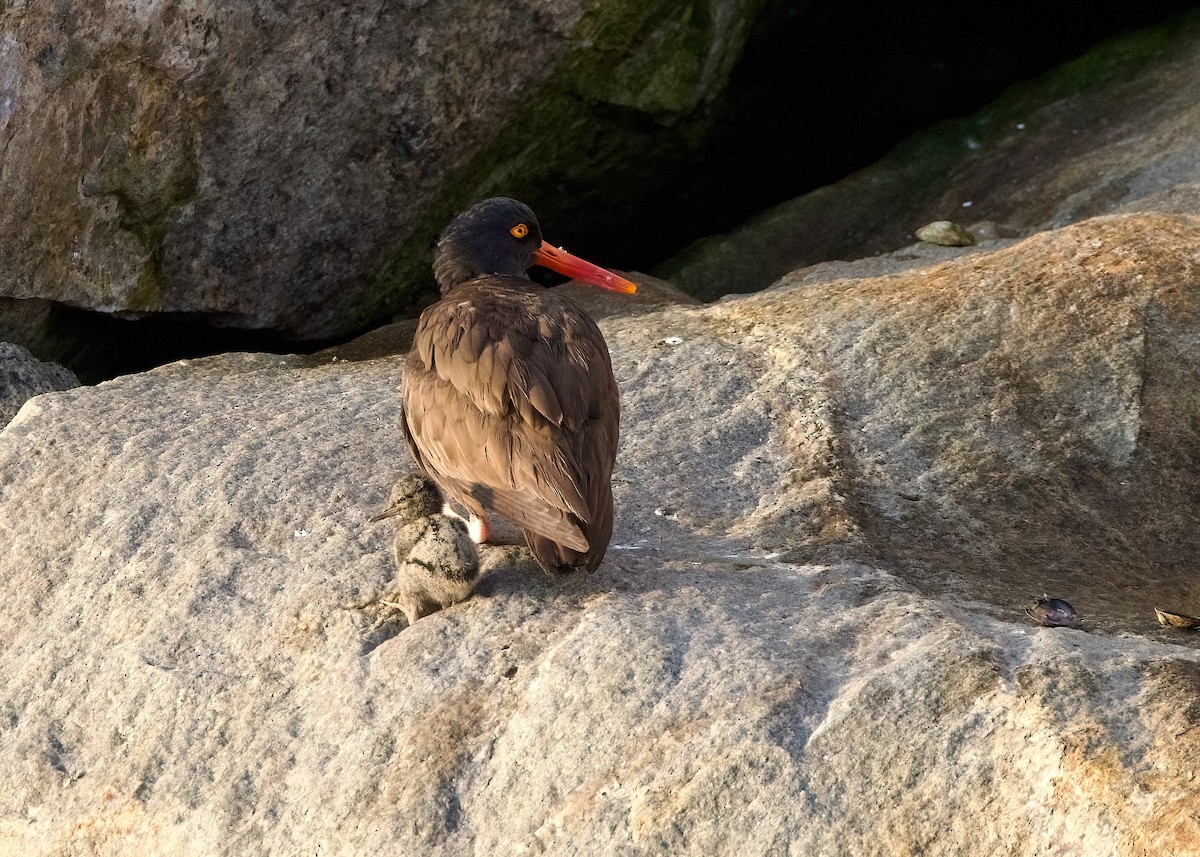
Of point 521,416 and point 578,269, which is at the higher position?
point 521,416

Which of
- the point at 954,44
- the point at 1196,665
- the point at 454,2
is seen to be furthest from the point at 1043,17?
the point at 1196,665

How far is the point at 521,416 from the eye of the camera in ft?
16.7

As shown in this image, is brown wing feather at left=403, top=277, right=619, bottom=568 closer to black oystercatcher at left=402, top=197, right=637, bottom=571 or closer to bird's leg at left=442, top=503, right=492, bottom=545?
black oystercatcher at left=402, top=197, right=637, bottom=571

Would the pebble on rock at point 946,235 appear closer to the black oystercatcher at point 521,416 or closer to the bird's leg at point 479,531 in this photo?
the black oystercatcher at point 521,416

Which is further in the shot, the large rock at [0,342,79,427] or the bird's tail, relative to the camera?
the large rock at [0,342,79,427]

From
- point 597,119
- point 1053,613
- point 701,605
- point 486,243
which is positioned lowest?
point 1053,613

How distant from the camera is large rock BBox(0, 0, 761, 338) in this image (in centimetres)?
772

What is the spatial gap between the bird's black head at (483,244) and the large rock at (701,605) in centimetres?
77

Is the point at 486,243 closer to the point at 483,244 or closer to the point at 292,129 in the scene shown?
the point at 483,244

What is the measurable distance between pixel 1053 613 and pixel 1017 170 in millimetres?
6344

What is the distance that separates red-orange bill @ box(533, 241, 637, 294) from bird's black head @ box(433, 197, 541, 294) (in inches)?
10.2

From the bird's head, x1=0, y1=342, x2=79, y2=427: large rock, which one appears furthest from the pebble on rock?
x1=0, y1=342, x2=79, y2=427: large rock

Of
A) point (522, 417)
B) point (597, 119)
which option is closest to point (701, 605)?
point (522, 417)

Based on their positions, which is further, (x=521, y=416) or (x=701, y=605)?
(x=521, y=416)
